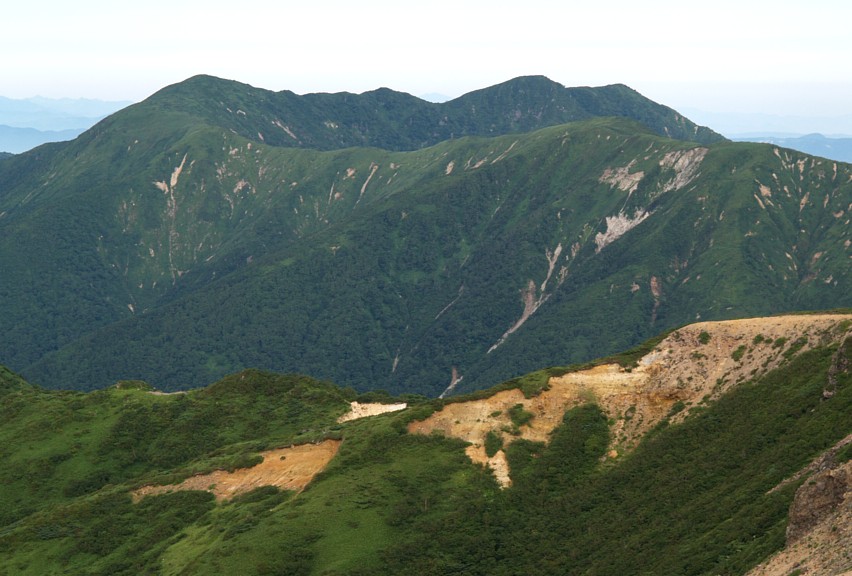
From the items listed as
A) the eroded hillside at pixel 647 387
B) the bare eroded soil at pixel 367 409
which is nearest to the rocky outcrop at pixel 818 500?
the eroded hillside at pixel 647 387

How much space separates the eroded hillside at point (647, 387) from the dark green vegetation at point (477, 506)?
7.24 feet

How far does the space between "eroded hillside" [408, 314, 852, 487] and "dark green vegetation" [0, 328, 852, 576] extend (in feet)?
7.24

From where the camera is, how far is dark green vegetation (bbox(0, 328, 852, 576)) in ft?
282

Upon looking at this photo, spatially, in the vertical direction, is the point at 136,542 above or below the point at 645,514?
below

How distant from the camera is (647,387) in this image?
123 meters

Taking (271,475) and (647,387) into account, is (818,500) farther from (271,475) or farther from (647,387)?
(271,475)

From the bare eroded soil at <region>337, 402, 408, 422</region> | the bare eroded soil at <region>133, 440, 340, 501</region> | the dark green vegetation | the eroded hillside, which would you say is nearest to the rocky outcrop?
the dark green vegetation

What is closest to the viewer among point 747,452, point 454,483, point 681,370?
point 747,452

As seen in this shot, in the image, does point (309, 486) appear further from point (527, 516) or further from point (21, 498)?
point (21, 498)

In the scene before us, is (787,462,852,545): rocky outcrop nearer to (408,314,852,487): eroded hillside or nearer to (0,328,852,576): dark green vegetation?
(0,328,852,576): dark green vegetation

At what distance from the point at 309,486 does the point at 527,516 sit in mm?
34568

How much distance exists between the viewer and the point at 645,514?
96750 millimetres

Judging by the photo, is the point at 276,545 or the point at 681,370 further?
the point at 681,370

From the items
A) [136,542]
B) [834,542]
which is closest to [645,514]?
[834,542]
